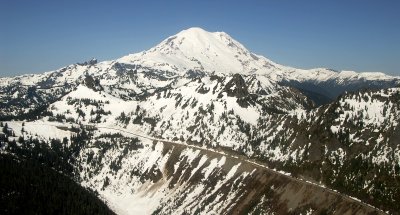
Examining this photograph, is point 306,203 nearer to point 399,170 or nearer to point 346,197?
point 346,197

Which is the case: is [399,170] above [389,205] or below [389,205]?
above

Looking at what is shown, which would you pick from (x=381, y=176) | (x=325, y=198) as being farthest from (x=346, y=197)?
(x=381, y=176)

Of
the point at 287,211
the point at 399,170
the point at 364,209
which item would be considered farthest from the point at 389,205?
the point at 287,211

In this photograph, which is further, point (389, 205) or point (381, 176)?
point (381, 176)

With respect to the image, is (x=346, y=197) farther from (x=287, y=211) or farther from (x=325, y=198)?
(x=287, y=211)

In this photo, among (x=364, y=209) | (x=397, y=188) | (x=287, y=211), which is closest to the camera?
(x=364, y=209)

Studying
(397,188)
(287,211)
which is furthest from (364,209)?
(287,211)

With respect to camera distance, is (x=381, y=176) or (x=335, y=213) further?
(x=381, y=176)

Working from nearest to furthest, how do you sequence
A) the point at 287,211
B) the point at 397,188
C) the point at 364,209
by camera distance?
the point at 364,209, the point at 397,188, the point at 287,211
